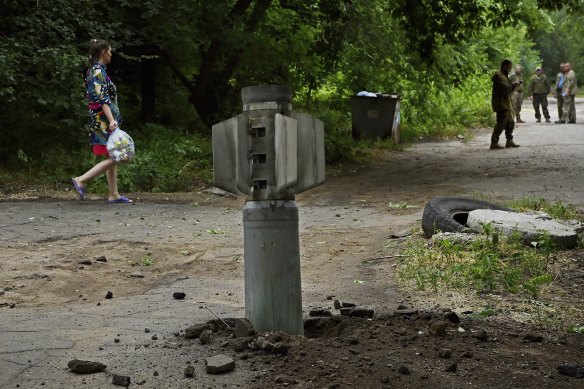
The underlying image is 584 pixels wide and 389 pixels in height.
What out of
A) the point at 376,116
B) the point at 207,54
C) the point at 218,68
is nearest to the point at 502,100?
the point at 376,116

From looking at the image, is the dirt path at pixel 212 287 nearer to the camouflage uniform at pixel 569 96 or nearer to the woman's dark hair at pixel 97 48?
the woman's dark hair at pixel 97 48

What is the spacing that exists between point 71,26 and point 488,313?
37.1 ft

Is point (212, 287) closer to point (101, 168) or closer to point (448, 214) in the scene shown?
point (448, 214)

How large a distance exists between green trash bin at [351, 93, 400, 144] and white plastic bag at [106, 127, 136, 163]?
1158 cm

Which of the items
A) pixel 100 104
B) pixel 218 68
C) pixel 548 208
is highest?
pixel 218 68

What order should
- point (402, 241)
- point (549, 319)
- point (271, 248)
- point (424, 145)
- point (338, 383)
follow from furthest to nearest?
point (424, 145)
point (402, 241)
point (549, 319)
point (271, 248)
point (338, 383)

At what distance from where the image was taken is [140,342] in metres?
4.96

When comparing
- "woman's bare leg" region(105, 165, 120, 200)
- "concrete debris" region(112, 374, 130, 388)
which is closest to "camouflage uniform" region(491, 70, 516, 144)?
"woman's bare leg" region(105, 165, 120, 200)

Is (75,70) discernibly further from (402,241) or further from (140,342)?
(140,342)

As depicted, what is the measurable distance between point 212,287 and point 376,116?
15897mm

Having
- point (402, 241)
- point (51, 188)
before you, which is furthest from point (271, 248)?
point (51, 188)

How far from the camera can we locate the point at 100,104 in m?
11.8

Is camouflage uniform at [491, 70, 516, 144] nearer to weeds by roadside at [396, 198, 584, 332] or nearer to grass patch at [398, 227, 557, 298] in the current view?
weeds by roadside at [396, 198, 584, 332]

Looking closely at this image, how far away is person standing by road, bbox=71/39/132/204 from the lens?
1165 cm
